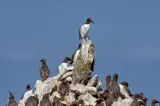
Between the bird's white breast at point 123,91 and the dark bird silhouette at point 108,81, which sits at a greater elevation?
the dark bird silhouette at point 108,81

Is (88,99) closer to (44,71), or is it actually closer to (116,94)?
(116,94)

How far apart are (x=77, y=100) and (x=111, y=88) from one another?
224cm

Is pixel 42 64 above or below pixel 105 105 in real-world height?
above

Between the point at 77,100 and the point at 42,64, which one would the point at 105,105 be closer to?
the point at 77,100

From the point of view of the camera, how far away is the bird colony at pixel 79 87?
76.6m

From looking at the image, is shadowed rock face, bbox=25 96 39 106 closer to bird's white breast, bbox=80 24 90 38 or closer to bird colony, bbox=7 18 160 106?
bird colony, bbox=7 18 160 106

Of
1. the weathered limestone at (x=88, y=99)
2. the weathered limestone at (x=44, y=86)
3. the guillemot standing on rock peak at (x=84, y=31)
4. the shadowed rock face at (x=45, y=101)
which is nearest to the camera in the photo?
the shadowed rock face at (x=45, y=101)

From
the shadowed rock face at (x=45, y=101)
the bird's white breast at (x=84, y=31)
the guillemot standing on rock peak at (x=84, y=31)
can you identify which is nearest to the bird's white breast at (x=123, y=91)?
the guillemot standing on rock peak at (x=84, y=31)

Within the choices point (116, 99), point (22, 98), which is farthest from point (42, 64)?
point (116, 99)

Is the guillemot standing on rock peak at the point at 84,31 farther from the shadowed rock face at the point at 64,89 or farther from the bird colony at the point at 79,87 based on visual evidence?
the shadowed rock face at the point at 64,89

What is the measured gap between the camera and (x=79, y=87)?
77.9 m

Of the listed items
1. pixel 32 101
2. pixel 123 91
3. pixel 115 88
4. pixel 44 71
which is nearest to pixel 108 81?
pixel 123 91

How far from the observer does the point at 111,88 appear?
77875mm

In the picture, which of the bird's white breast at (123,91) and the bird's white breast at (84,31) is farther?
the bird's white breast at (84,31)
